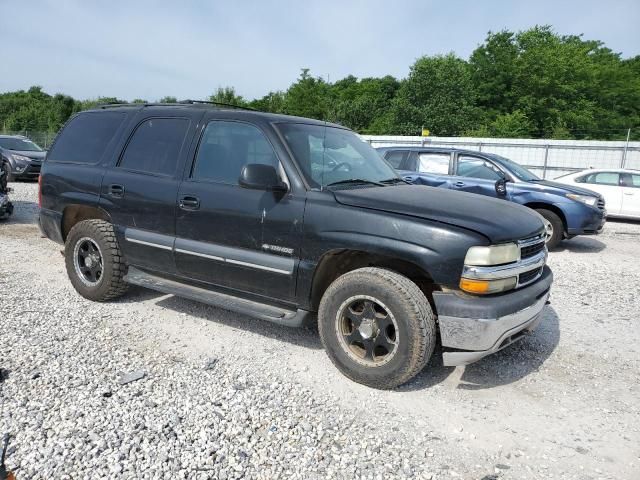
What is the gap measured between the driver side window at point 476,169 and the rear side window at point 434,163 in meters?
0.24

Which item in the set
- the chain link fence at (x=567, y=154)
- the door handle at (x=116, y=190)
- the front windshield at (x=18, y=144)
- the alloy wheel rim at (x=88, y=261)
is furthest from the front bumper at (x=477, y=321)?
the front windshield at (x=18, y=144)

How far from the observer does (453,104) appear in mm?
47156

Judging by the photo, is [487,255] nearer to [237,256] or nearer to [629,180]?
[237,256]

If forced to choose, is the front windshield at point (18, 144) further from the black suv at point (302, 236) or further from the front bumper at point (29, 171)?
the black suv at point (302, 236)

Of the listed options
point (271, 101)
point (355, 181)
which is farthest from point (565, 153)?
point (271, 101)

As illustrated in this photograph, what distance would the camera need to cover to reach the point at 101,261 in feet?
15.6

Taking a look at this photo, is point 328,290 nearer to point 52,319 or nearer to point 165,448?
point 165,448

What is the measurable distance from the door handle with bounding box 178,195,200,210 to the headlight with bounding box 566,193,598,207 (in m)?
6.95

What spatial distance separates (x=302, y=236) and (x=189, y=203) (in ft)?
3.69

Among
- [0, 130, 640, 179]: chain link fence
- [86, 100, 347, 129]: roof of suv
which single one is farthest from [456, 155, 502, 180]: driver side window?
[0, 130, 640, 179]: chain link fence

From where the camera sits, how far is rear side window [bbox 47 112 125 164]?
4859 millimetres

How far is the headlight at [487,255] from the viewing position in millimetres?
3078

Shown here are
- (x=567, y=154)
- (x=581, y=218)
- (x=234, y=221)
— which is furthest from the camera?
(x=567, y=154)

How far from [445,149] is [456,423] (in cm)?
709
